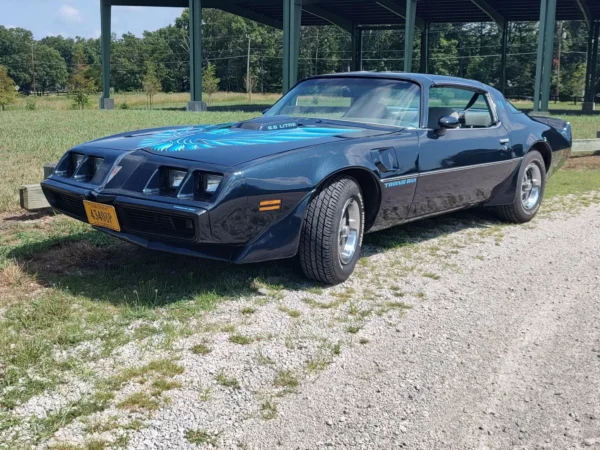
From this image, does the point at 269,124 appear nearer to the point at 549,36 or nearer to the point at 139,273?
the point at 139,273

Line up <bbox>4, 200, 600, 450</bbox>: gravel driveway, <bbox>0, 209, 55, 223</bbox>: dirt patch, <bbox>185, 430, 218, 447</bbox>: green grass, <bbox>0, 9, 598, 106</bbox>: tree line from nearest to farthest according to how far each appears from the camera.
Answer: <bbox>185, 430, 218, 447</bbox>: green grass
<bbox>4, 200, 600, 450</bbox>: gravel driveway
<bbox>0, 209, 55, 223</bbox>: dirt patch
<bbox>0, 9, 598, 106</bbox>: tree line

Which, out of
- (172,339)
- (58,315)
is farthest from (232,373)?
(58,315)

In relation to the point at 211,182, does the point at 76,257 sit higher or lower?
lower

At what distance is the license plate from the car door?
2272mm

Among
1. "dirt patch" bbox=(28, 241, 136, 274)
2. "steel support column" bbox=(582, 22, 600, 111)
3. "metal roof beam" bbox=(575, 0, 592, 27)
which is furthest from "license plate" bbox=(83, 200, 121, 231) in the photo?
"steel support column" bbox=(582, 22, 600, 111)

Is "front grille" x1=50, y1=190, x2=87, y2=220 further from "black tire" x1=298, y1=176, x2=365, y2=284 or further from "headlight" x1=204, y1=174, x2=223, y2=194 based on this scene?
"black tire" x1=298, y1=176, x2=365, y2=284

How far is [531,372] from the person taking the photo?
307 centimetres

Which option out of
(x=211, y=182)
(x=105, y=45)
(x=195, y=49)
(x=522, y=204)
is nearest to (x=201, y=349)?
(x=211, y=182)

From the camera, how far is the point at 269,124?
15.5 ft

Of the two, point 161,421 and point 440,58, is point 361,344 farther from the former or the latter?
point 440,58

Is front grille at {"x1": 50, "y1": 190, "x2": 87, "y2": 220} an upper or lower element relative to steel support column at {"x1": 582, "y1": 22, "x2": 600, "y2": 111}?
lower

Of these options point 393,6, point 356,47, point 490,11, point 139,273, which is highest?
point 490,11

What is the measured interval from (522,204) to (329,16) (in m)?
35.1

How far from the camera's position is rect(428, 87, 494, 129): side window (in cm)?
536
